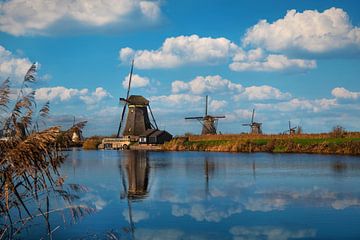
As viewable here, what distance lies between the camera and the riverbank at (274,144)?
38756 mm

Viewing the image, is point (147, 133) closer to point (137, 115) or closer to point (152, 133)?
point (152, 133)

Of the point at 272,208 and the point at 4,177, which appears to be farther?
the point at 272,208

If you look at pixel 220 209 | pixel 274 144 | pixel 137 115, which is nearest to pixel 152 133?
pixel 137 115

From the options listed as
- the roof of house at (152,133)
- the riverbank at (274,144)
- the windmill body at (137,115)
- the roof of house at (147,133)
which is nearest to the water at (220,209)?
the riverbank at (274,144)

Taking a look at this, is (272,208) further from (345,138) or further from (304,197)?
(345,138)

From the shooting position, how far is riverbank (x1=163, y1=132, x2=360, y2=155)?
127 ft

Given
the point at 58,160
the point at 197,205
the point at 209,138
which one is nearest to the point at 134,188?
the point at 197,205

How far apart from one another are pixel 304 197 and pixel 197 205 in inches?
136

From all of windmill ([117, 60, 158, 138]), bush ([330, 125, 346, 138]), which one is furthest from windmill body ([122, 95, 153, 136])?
bush ([330, 125, 346, 138])

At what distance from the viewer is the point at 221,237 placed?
872 cm

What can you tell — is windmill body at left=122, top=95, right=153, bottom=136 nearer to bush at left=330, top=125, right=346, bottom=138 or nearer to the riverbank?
the riverbank

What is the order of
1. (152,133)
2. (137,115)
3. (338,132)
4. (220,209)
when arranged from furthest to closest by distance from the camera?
1. (137,115)
2. (152,133)
3. (338,132)
4. (220,209)

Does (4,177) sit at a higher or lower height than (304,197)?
higher

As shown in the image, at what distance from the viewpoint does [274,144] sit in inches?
1769
